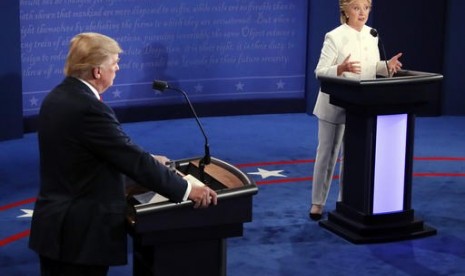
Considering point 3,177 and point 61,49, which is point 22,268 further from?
point 61,49

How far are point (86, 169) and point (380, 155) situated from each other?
2788 millimetres

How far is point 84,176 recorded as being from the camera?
3.25m

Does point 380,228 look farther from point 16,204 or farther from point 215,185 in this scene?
point 16,204

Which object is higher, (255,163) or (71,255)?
(71,255)

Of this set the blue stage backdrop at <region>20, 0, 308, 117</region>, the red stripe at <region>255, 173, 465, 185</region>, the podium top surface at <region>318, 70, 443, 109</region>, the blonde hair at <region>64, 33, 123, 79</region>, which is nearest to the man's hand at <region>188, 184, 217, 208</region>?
the blonde hair at <region>64, 33, 123, 79</region>

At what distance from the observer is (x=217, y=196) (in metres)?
3.40

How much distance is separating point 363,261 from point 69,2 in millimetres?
4783

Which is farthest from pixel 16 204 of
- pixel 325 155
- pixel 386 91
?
pixel 386 91

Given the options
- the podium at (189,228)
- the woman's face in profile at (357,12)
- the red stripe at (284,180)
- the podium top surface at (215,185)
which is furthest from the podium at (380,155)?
the podium at (189,228)

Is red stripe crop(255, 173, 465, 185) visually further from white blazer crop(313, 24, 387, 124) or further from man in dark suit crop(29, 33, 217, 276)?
man in dark suit crop(29, 33, 217, 276)

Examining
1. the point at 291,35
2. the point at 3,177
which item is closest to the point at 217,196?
the point at 3,177

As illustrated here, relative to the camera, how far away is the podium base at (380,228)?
5.66 m

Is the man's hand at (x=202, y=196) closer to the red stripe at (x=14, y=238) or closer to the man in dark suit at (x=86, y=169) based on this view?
the man in dark suit at (x=86, y=169)

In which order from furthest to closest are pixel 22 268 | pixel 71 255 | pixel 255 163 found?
pixel 255 163, pixel 22 268, pixel 71 255
